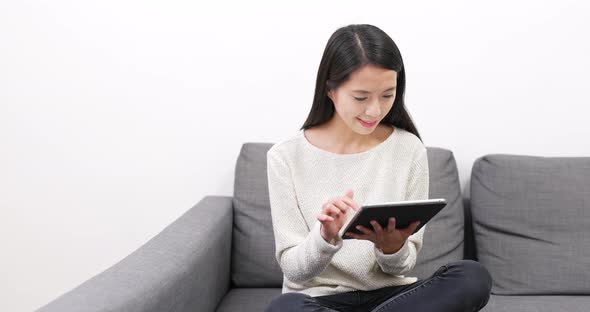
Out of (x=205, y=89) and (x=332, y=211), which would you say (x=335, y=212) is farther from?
(x=205, y=89)

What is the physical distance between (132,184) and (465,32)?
116cm

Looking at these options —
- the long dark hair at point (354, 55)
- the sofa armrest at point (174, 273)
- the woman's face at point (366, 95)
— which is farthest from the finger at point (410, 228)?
the sofa armrest at point (174, 273)

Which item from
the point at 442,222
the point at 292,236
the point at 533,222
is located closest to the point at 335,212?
the point at 292,236

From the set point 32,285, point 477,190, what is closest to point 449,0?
point 477,190

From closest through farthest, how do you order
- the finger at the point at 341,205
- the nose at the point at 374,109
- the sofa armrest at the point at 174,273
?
the sofa armrest at the point at 174,273
the finger at the point at 341,205
the nose at the point at 374,109

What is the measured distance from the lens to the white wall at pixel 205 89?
2.02m

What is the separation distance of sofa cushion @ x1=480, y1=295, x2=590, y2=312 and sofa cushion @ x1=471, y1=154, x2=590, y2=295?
4cm

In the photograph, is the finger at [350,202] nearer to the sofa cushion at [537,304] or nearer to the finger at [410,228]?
the finger at [410,228]

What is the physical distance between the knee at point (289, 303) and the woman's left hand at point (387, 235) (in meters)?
0.15

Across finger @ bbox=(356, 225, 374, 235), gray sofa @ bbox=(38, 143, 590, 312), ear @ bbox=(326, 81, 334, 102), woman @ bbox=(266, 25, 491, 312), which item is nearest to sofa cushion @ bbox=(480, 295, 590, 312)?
gray sofa @ bbox=(38, 143, 590, 312)

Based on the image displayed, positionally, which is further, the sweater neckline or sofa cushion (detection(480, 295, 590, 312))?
sofa cushion (detection(480, 295, 590, 312))

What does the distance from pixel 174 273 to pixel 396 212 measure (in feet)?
1.62

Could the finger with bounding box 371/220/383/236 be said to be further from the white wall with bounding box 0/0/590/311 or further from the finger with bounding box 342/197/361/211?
the white wall with bounding box 0/0/590/311

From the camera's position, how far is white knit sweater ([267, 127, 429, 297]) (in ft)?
4.65
